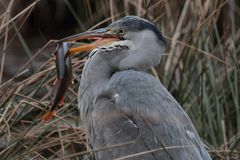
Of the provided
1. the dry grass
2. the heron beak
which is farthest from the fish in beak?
the dry grass

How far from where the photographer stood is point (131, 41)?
4137 millimetres

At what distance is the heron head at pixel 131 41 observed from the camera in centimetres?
409

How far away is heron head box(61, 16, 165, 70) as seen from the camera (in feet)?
13.4

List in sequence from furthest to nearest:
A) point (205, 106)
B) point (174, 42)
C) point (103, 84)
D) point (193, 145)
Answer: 1. point (174, 42)
2. point (205, 106)
3. point (103, 84)
4. point (193, 145)

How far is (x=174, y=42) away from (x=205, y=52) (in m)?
0.30

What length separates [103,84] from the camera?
13.7ft

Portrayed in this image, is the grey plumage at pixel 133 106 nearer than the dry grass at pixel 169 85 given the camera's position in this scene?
Yes

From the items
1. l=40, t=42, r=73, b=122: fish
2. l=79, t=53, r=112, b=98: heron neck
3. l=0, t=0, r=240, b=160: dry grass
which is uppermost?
l=40, t=42, r=73, b=122: fish

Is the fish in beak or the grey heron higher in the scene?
the fish in beak

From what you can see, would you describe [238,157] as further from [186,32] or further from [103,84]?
[186,32]

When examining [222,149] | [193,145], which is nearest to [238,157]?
[222,149]

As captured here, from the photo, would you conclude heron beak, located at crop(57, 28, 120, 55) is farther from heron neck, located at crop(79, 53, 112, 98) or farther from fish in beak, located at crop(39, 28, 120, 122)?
heron neck, located at crop(79, 53, 112, 98)

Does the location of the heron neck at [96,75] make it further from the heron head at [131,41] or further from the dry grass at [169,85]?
the dry grass at [169,85]

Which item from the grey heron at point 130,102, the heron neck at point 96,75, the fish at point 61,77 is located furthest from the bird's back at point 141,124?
the fish at point 61,77
